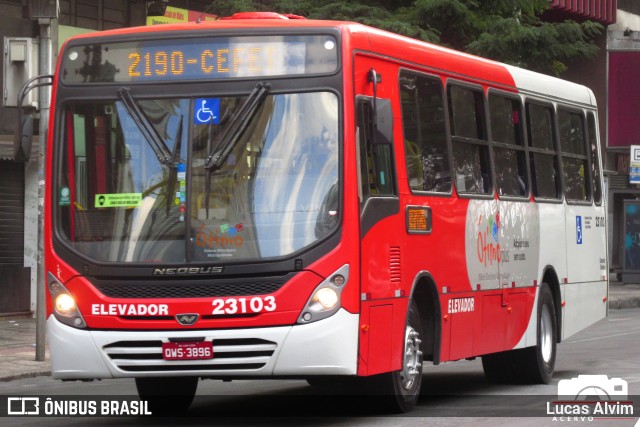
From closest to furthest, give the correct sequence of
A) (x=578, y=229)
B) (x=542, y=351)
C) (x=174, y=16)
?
1. (x=542, y=351)
2. (x=578, y=229)
3. (x=174, y=16)

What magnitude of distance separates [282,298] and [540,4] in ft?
53.6

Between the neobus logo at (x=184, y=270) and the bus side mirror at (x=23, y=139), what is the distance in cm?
209

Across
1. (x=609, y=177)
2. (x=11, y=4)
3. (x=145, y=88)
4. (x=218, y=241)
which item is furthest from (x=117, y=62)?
(x=609, y=177)

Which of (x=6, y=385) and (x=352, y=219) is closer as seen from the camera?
(x=352, y=219)

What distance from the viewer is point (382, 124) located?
10789 mm

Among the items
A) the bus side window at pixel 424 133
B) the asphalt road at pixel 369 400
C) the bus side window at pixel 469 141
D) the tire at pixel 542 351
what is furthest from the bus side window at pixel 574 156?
the bus side window at pixel 424 133

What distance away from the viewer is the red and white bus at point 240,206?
10.3m

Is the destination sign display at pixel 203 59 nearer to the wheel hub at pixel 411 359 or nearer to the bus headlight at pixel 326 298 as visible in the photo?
the bus headlight at pixel 326 298

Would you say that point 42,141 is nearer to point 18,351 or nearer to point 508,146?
point 18,351

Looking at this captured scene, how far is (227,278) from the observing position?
1040cm

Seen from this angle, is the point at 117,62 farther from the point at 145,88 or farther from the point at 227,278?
the point at 227,278

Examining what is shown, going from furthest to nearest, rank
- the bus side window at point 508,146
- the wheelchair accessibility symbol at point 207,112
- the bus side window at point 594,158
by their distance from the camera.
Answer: the bus side window at point 594,158 → the bus side window at point 508,146 → the wheelchair accessibility symbol at point 207,112

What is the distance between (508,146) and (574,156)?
88.8 inches

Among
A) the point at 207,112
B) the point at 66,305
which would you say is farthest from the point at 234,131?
the point at 66,305
